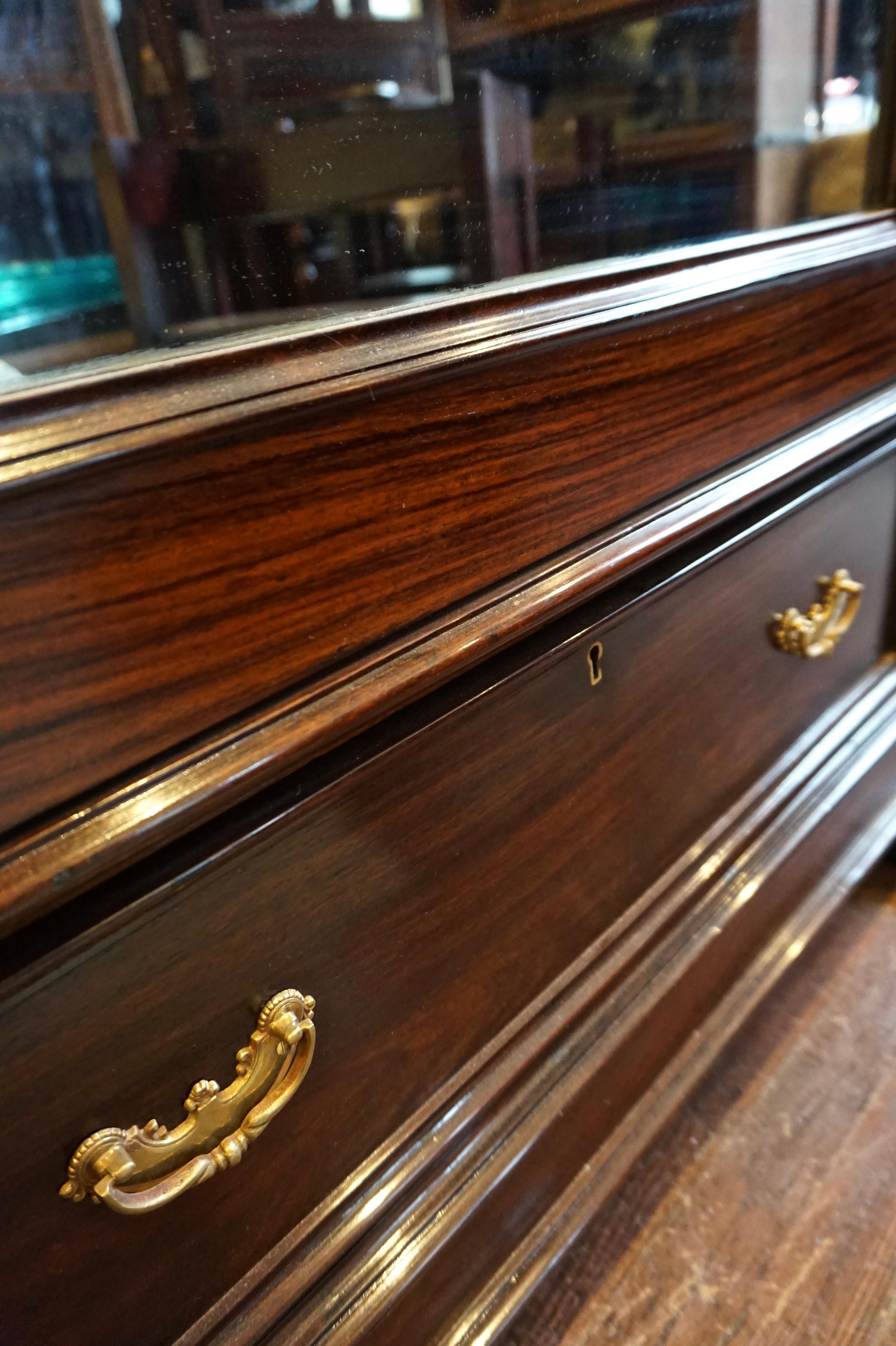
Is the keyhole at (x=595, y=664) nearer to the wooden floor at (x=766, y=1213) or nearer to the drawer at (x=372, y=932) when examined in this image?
the drawer at (x=372, y=932)

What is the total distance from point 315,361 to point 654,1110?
43 cm

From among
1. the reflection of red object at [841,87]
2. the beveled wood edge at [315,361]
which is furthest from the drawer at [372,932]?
the reflection of red object at [841,87]

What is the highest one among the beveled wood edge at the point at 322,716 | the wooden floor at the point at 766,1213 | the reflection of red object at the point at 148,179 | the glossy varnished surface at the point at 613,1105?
the reflection of red object at the point at 148,179

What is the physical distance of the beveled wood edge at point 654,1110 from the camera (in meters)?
0.42

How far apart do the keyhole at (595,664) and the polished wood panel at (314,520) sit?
57 mm

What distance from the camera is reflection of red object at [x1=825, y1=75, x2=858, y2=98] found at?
1.83 feet

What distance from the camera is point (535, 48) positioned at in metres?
0.37

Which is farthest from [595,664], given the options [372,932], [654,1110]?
[654,1110]

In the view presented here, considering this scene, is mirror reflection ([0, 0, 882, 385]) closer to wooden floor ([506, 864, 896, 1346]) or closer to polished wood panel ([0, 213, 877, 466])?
polished wood panel ([0, 213, 877, 466])

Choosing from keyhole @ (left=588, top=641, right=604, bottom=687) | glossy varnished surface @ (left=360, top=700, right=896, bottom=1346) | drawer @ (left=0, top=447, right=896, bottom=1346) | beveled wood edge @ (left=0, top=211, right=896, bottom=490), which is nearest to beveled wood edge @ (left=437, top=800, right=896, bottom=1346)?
glossy varnished surface @ (left=360, top=700, right=896, bottom=1346)

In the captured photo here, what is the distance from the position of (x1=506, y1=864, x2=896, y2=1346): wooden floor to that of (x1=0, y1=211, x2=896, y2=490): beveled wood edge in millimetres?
475

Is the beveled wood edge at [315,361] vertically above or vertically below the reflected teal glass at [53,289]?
below

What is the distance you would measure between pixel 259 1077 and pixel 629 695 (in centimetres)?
23

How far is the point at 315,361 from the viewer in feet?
0.85
